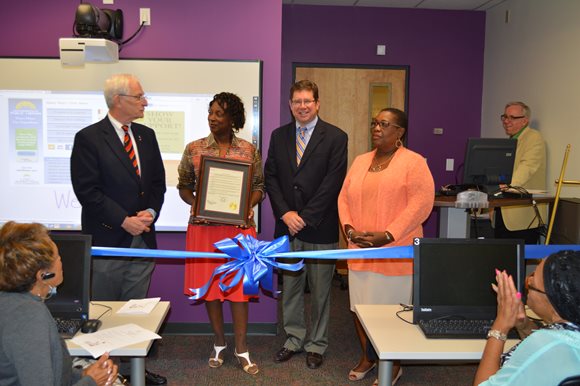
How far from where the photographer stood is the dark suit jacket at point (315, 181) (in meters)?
3.47

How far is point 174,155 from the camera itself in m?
4.16

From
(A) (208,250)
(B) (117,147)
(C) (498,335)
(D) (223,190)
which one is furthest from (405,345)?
(B) (117,147)

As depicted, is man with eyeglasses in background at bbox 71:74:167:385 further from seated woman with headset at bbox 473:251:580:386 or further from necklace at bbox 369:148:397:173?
seated woman with headset at bbox 473:251:580:386

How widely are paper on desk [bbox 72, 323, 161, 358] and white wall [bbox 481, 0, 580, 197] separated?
3.97m

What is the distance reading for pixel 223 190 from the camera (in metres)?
3.16

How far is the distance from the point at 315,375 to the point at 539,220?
2.47 m

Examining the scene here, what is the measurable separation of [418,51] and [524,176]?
7.99 feet

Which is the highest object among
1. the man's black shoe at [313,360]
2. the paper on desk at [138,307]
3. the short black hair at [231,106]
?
the short black hair at [231,106]

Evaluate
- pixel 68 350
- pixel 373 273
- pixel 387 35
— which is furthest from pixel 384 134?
pixel 387 35

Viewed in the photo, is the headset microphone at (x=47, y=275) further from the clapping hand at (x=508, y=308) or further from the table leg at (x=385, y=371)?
the clapping hand at (x=508, y=308)

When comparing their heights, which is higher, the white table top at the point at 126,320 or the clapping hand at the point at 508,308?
the clapping hand at the point at 508,308

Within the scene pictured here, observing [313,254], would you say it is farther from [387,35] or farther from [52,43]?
[387,35]

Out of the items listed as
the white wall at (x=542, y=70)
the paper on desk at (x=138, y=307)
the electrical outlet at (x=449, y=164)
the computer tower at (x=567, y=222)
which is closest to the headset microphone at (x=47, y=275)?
the paper on desk at (x=138, y=307)

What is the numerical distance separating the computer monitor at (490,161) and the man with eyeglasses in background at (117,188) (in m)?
2.34
